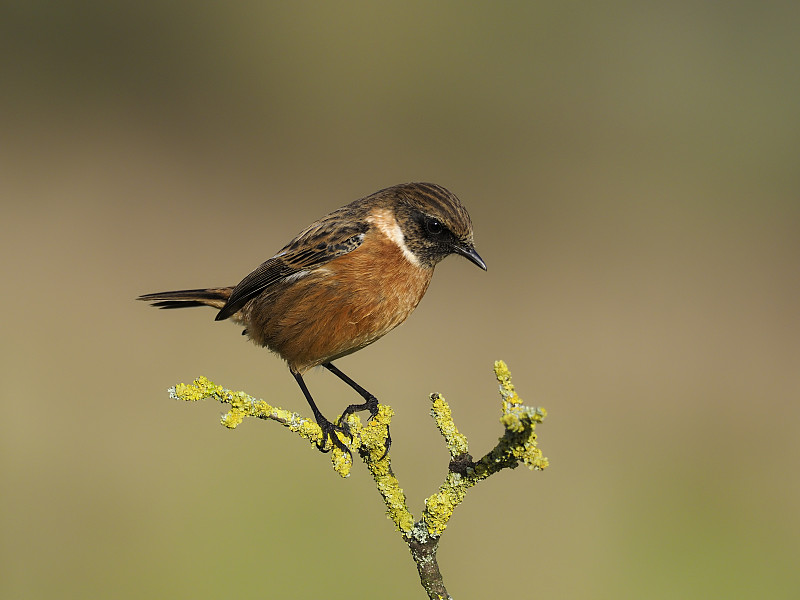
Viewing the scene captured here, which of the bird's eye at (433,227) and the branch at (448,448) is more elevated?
the bird's eye at (433,227)

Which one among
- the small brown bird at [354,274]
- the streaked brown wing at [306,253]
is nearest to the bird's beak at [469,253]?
the small brown bird at [354,274]

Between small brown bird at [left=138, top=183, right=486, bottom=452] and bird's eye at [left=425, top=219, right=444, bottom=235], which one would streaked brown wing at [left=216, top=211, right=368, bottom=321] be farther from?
bird's eye at [left=425, top=219, right=444, bottom=235]

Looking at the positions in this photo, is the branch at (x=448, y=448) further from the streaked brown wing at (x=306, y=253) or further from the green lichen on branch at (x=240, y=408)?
the streaked brown wing at (x=306, y=253)

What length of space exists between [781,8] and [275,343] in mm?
7930

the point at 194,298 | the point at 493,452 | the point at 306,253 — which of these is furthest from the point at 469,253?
the point at 194,298

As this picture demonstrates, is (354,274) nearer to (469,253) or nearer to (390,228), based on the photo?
(390,228)

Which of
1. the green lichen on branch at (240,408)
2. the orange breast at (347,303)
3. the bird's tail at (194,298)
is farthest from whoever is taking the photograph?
the bird's tail at (194,298)

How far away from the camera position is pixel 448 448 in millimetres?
1660

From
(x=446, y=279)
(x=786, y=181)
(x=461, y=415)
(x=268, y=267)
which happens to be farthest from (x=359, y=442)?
(x=786, y=181)

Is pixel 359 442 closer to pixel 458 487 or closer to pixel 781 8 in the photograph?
pixel 458 487

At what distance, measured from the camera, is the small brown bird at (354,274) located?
7.61 ft

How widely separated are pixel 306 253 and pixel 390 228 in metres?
0.36

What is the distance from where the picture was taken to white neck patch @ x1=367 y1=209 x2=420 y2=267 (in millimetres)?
2398

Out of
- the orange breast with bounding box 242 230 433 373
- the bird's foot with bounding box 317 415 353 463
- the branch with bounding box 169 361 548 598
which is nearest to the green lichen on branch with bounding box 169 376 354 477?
the branch with bounding box 169 361 548 598
